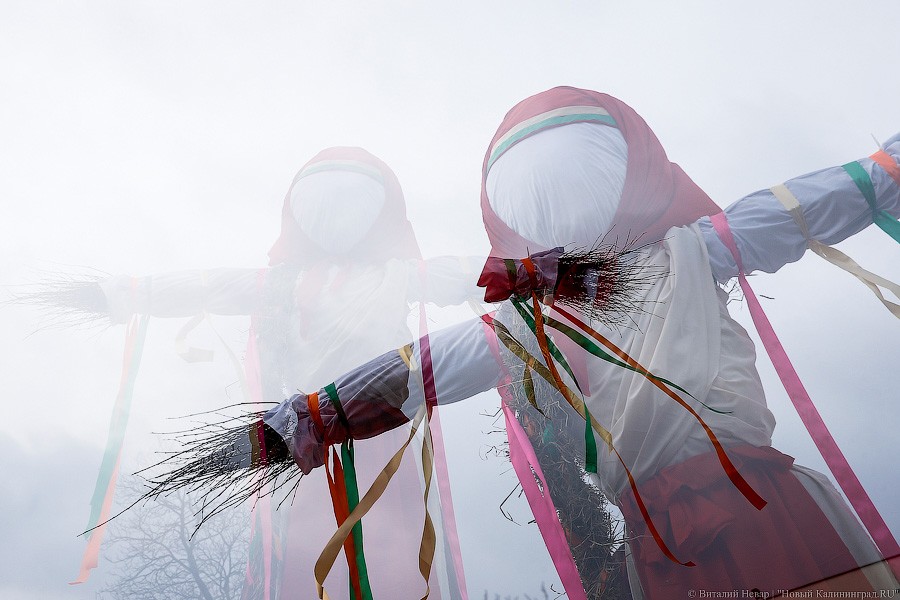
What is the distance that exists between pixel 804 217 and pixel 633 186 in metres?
0.32

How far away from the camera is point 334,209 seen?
5.56 ft

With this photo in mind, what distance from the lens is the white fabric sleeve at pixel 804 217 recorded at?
113cm

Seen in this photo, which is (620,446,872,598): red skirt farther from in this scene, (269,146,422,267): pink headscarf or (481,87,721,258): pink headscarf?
(269,146,422,267): pink headscarf

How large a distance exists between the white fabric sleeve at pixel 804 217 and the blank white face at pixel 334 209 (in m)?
0.90

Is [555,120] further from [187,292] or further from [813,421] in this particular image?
[187,292]

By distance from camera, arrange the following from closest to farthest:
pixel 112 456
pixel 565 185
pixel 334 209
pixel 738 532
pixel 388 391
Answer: pixel 738 532, pixel 388 391, pixel 565 185, pixel 112 456, pixel 334 209

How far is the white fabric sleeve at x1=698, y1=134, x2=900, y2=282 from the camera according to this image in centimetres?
113

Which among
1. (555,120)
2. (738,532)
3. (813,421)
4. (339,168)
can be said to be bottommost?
(738,532)

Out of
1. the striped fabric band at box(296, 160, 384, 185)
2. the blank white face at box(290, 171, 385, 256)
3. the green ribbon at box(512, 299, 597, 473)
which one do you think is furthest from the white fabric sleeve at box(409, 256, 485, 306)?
the green ribbon at box(512, 299, 597, 473)

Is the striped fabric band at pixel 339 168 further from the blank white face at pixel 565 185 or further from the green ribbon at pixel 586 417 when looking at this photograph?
the green ribbon at pixel 586 417

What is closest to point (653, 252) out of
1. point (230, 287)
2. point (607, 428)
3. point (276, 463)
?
point (607, 428)

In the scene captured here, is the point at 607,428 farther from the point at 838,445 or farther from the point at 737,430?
the point at 838,445

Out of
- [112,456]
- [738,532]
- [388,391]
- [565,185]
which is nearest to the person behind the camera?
[738,532]

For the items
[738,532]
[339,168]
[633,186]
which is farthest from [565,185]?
[339,168]
